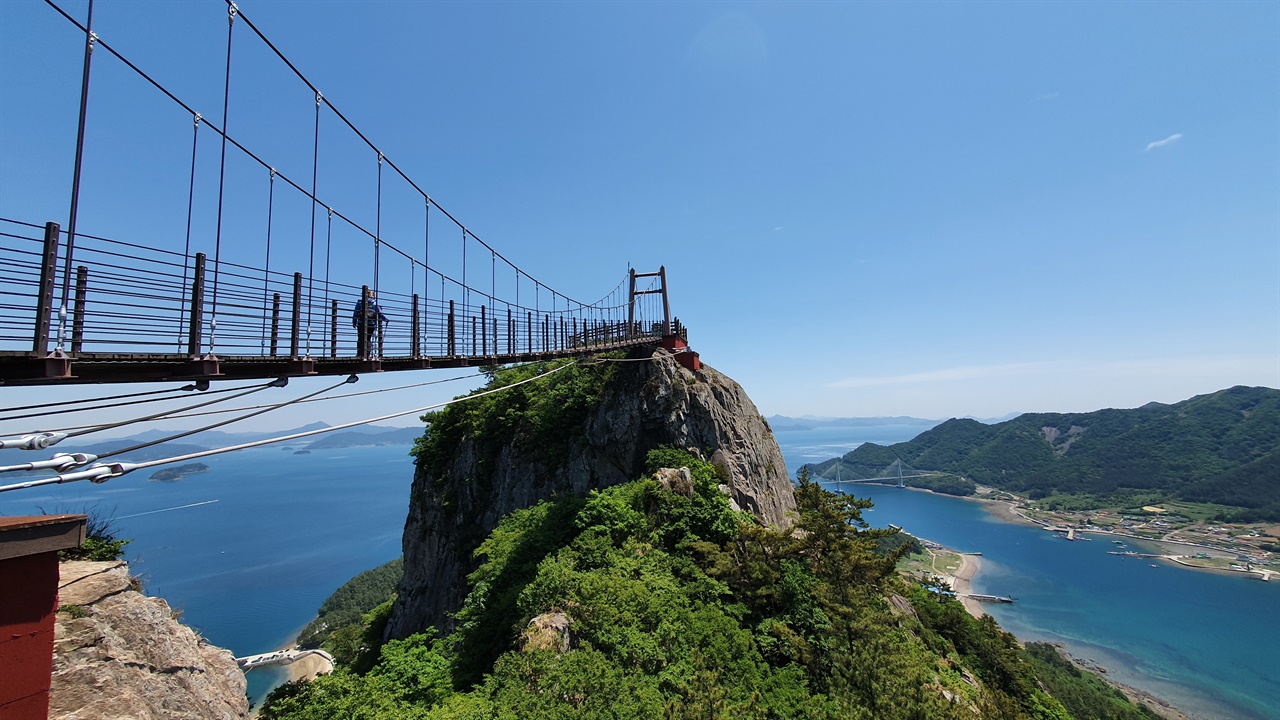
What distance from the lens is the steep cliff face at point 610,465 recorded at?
1952 cm

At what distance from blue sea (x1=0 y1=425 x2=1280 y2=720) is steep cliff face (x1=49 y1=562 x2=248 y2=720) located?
6193 cm

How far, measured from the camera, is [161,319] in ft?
18.5

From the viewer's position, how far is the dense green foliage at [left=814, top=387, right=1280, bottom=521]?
5138 inches

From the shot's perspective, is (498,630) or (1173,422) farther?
(1173,422)

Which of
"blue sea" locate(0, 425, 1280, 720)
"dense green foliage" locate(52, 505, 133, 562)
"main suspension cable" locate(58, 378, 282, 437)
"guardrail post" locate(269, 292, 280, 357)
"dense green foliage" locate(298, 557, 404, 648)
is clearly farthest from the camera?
"blue sea" locate(0, 425, 1280, 720)

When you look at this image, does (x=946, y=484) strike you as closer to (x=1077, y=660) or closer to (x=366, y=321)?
(x=1077, y=660)

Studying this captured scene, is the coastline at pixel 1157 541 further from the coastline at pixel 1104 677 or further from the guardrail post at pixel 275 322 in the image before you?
the guardrail post at pixel 275 322

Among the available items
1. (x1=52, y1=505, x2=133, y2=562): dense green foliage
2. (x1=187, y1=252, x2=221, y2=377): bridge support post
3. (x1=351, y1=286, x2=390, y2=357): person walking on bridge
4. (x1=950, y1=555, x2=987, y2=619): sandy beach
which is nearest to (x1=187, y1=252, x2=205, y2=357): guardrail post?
(x1=187, y1=252, x2=221, y2=377): bridge support post

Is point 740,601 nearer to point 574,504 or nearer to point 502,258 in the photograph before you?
point 574,504

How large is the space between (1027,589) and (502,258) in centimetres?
11972

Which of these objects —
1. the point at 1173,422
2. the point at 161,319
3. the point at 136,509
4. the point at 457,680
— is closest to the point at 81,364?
the point at 161,319

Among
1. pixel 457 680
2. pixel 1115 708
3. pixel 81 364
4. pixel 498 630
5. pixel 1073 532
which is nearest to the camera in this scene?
pixel 81 364

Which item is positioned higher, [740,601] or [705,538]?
[705,538]

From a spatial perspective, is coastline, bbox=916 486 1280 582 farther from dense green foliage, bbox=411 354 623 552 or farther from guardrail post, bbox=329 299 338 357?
guardrail post, bbox=329 299 338 357
